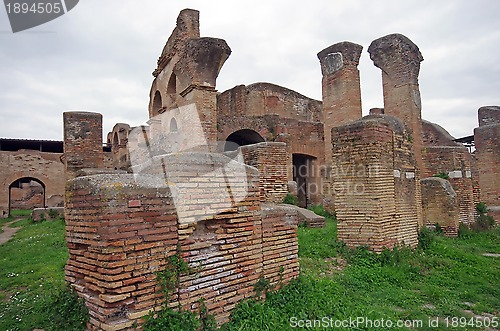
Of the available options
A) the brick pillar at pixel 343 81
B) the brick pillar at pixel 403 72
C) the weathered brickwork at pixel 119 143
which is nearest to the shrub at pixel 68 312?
the brick pillar at pixel 403 72

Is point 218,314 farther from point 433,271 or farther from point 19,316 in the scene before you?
point 433,271

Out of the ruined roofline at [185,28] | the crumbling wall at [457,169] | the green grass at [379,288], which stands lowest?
the green grass at [379,288]

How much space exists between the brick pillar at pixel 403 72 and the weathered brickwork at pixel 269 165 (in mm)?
6016

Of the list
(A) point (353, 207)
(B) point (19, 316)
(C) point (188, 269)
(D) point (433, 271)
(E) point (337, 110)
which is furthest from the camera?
(E) point (337, 110)

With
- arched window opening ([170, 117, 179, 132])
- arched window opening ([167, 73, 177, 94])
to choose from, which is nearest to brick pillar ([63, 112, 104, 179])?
arched window opening ([170, 117, 179, 132])

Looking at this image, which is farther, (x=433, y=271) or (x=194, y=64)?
(x=194, y=64)

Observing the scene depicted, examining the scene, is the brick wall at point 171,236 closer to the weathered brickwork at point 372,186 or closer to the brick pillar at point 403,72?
the weathered brickwork at point 372,186

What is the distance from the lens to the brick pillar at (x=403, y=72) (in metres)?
13.1

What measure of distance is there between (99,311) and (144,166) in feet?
5.45

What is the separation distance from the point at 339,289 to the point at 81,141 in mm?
10756

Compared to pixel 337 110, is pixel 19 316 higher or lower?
lower

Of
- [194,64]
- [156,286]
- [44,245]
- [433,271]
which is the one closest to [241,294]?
[156,286]

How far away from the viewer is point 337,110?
50.5ft

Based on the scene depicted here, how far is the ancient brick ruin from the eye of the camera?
3.28m
